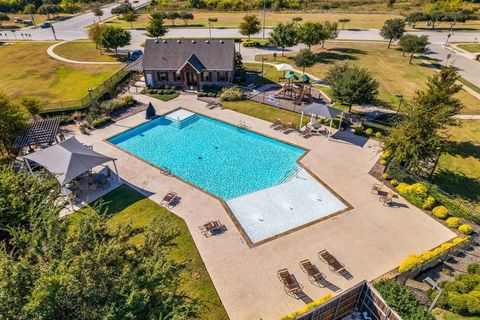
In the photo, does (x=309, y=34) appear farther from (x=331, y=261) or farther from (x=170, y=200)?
(x=331, y=261)

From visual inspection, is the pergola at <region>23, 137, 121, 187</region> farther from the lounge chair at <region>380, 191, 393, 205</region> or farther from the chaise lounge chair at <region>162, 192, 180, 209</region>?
the lounge chair at <region>380, 191, 393, 205</region>

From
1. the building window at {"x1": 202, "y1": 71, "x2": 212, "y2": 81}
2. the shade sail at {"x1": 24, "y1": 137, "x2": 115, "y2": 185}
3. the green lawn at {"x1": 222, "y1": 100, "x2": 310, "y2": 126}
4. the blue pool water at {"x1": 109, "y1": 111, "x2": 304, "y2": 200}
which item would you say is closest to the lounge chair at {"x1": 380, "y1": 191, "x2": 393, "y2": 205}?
the blue pool water at {"x1": 109, "y1": 111, "x2": 304, "y2": 200}

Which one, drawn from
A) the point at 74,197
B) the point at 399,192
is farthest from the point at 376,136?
the point at 74,197

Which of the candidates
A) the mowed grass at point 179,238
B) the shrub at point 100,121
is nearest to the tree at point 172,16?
the shrub at point 100,121

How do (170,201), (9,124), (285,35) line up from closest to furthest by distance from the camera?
(170,201) < (9,124) < (285,35)

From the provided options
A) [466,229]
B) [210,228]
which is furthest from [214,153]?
[466,229]
